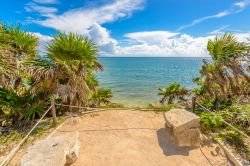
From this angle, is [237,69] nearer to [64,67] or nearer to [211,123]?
[211,123]

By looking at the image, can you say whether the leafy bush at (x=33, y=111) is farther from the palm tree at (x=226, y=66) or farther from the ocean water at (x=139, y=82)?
the ocean water at (x=139, y=82)

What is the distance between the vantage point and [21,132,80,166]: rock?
315cm

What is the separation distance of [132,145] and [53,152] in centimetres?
208

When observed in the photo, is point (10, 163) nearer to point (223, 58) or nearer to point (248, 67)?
point (223, 58)

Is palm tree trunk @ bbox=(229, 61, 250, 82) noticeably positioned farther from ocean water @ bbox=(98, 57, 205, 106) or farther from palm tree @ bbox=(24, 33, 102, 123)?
palm tree @ bbox=(24, 33, 102, 123)

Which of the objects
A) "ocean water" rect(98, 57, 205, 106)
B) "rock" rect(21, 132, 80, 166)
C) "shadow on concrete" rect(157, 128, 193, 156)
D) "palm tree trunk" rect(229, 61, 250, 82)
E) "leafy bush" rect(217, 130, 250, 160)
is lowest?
"ocean water" rect(98, 57, 205, 106)

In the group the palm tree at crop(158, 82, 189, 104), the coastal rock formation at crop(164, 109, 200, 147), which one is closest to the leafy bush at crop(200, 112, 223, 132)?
the coastal rock formation at crop(164, 109, 200, 147)

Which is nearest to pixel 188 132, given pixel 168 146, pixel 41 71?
pixel 168 146

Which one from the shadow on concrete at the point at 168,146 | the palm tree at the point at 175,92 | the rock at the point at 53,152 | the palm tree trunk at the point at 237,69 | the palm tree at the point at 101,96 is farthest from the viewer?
the palm tree at the point at 175,92

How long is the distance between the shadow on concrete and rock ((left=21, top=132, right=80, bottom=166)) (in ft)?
7.66

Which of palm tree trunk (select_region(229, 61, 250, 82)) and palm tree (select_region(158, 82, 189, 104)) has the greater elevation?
palm tree trunk (select_region(229, 61, 250, 82))

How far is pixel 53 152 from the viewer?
3365 millimetres

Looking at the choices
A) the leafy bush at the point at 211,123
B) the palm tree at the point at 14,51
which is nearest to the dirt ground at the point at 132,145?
the leafy bush at the point at 211,123

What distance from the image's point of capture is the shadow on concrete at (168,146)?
4293mm
